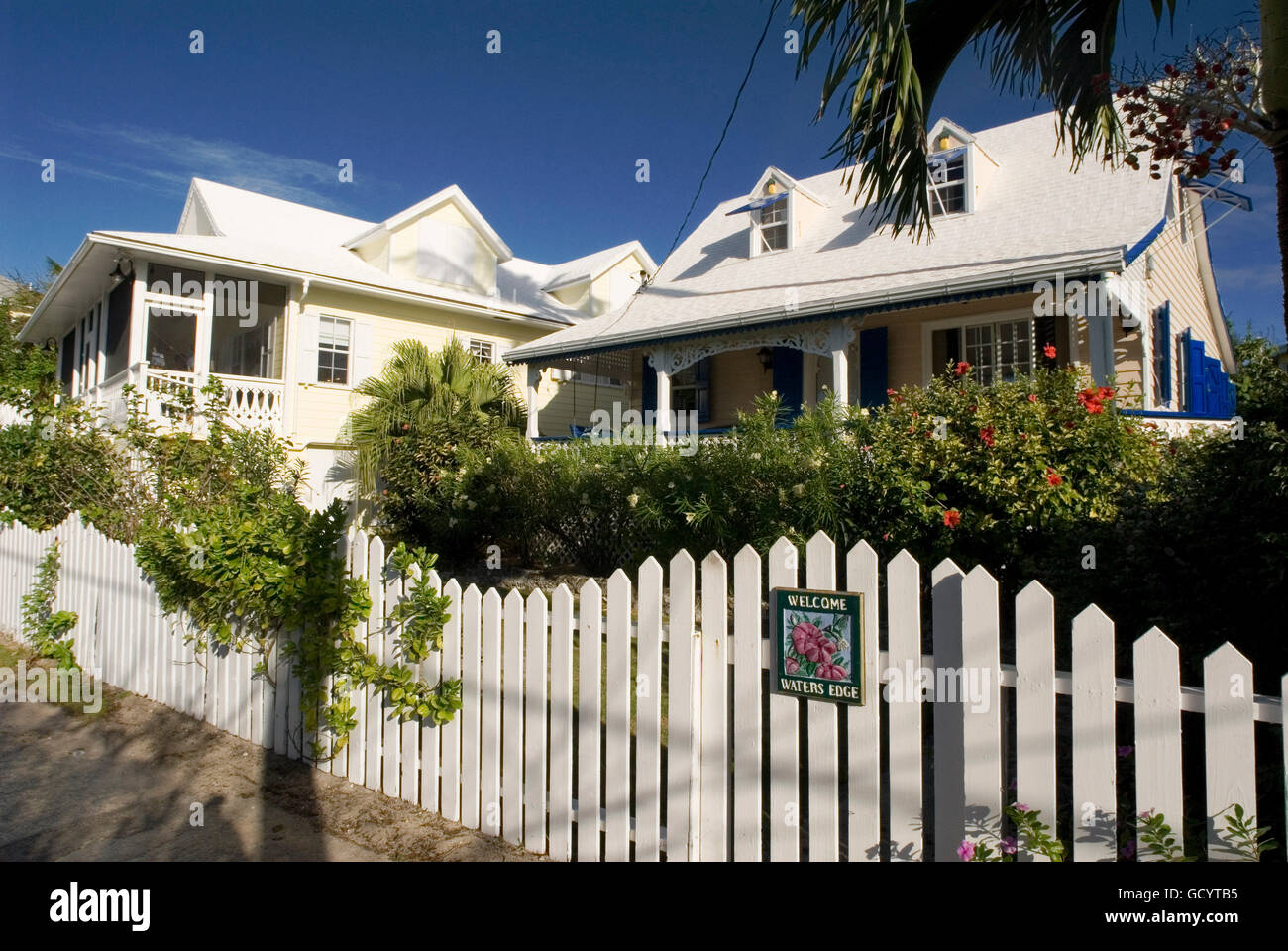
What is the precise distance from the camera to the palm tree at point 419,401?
13.7 meters

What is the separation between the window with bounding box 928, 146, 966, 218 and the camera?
1320cm

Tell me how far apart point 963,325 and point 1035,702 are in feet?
34.9

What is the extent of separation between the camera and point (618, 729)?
11.4 ft

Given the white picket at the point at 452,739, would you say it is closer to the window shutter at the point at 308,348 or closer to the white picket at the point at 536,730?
the white picket at the point at 536,730

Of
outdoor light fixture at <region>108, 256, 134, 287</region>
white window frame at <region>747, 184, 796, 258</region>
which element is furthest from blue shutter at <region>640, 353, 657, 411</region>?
outdoor light fixture at <region>108, 256, 134, 287</region>

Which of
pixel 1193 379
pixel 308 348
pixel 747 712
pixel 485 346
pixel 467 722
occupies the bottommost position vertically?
pixel 467 722

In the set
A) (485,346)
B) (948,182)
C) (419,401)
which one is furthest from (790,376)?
(485,346)

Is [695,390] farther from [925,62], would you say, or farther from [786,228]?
[925,62]

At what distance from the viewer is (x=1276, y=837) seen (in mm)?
2994

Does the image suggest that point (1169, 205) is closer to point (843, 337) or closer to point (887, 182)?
point (843, 337)

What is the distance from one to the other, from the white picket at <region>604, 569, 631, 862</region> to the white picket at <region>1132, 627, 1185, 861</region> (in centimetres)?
185

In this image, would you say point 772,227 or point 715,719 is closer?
point 715,719

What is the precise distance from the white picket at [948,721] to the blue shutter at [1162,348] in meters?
10.2
